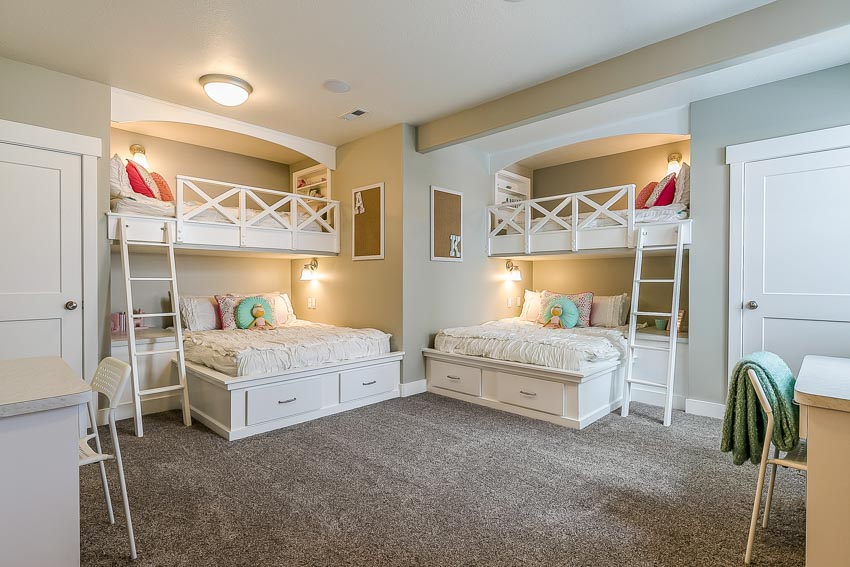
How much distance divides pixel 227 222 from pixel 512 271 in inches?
133

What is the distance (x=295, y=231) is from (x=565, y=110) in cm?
285

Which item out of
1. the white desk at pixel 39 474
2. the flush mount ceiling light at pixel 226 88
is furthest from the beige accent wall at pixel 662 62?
the white desk at pixel 39 474

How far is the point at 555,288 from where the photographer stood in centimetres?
580

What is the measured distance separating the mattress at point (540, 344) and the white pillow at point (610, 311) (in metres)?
0.17

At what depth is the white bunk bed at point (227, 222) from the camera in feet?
11.9

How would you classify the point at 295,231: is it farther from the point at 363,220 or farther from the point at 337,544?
the point at 337,544

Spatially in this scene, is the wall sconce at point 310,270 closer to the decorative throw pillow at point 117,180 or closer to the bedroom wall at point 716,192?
the decorative throw pillow at point 117,180

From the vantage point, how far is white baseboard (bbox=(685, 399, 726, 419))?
3607mm

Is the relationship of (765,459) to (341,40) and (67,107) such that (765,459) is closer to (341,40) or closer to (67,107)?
(341,40)

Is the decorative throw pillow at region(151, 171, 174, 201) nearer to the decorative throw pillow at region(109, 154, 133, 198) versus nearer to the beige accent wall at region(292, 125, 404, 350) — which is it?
the decorative throw pillow at region(109, 154, 133, 198)

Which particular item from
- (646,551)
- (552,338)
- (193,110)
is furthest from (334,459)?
(193,110)

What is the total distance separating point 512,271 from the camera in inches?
220

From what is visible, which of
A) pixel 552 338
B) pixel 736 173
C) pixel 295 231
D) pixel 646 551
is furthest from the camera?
pixel 295 231

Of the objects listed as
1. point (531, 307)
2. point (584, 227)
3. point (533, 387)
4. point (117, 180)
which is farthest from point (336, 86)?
point (531, 307)
